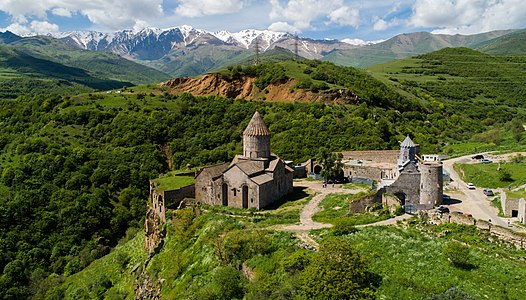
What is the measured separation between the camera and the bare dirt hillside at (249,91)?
8069 cm

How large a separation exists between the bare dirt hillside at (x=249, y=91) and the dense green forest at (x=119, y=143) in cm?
372

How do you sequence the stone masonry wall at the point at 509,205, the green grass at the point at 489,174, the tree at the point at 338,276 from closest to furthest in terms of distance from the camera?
the tree at the point at 338,276 → the stone masonry wall at the point at 509,205 → the green grass at the point at 489,174

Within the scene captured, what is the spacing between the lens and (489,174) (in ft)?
138

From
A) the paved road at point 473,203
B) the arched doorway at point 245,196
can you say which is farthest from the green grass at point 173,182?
the paved road at point 473,203

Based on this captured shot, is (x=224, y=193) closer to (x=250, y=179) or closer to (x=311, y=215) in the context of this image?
(x=250, y=179)

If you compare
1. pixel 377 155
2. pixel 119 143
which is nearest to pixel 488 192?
pixel 377 155

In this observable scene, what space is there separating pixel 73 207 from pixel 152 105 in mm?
34934

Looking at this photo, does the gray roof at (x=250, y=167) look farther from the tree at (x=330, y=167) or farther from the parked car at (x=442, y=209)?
the parked car at (x=442, y=209)

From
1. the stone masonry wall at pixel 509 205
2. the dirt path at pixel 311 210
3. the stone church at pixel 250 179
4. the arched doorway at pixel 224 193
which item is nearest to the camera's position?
the dirt path at pixel 311 210

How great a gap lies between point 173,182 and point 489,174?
33734mm

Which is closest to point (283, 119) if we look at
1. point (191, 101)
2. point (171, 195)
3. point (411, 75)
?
point (191, 101)

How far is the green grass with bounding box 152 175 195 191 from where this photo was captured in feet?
138

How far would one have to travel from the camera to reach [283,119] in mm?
69875

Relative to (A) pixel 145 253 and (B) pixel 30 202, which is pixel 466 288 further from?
(B) pixel 30 202
